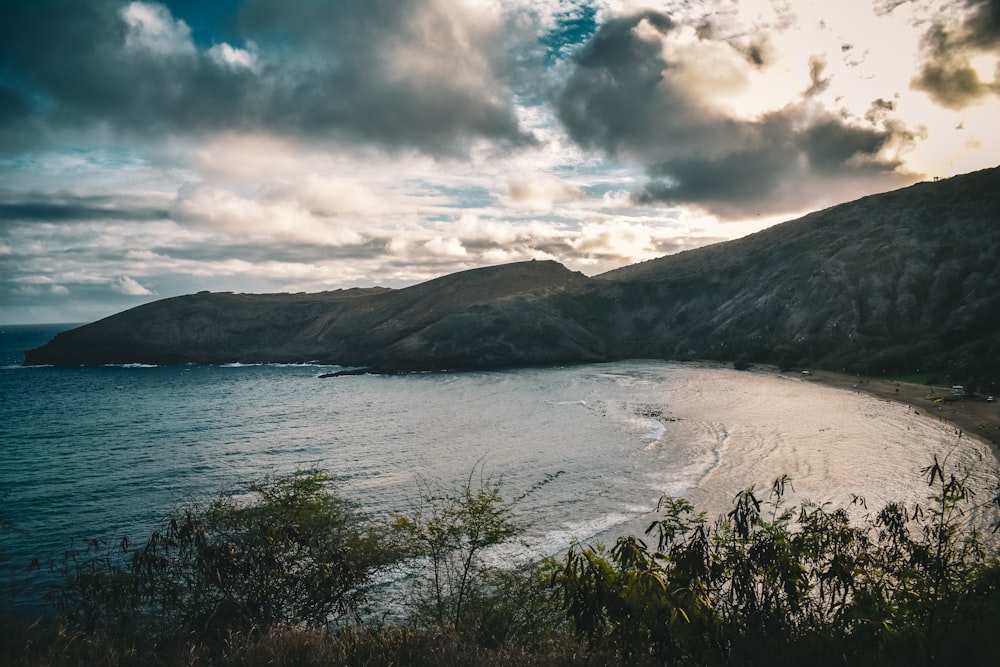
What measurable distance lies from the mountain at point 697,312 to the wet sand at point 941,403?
5308 mm

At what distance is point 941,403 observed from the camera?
2319 inches

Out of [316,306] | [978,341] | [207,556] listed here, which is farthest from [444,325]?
[207,556]

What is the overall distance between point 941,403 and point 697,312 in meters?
78.7

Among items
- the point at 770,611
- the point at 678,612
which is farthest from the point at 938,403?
the point at 678,612

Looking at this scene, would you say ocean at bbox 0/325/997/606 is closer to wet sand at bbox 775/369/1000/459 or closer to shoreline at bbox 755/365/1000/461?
shoreline at bbox 755/365/1000/461

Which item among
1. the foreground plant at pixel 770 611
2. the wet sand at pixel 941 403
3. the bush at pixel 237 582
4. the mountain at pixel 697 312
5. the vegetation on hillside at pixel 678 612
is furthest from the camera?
the mountain at pixel 697 312

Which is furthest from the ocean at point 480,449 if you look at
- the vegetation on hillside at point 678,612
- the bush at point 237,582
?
the vegetation on hillside at point 678,612

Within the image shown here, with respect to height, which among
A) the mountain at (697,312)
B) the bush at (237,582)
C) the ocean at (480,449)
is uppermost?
the mountain at (697,312)

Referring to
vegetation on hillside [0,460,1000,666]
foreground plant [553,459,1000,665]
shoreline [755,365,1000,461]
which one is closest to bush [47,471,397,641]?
vegetation on hillside [0,460,1000,666]

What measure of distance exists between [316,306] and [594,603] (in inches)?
6944

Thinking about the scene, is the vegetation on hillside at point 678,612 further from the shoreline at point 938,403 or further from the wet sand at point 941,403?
the wet sand at point 941,403

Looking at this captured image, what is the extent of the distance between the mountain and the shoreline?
16.9ft

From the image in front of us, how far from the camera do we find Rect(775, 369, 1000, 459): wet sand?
46625 millimetres

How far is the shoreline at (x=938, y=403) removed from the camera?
4640cm
